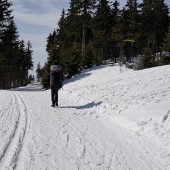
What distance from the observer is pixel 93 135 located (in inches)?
346

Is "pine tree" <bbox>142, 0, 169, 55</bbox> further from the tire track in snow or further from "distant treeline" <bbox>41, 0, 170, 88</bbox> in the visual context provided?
the tire track in snow

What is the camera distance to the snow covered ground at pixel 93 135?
6425 mm

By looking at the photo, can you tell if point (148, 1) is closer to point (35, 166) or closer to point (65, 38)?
point (65, 38)

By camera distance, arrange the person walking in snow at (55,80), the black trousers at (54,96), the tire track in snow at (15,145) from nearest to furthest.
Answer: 1. the tire track in snow at (15,145)
2. the black trousers at (54,96)
3. the person walking in snow at (55,80)

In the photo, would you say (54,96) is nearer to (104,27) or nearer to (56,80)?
(56,80)

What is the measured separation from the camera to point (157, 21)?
5188cm

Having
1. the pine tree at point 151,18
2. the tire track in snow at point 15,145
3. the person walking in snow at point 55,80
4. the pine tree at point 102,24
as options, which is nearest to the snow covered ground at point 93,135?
the tire track in snow at point 15,145

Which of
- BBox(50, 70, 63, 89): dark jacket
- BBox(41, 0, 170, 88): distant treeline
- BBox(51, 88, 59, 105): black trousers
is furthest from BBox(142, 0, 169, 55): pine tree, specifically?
BBox(51, 88, 59, 105): black trousers

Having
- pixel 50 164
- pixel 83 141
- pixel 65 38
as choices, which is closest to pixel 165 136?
pixel 83 141

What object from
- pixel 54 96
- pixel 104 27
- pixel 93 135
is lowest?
pixel 93 135

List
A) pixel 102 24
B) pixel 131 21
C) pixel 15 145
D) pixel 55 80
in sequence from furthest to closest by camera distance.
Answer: pixel 102 24 → pixel 131 21 → pixel 55 80 → pixel 15 145

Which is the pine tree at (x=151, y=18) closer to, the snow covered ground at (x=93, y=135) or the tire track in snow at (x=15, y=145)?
the snow covered ground at (x=93, y=135)

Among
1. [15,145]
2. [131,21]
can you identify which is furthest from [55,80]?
[131,21]

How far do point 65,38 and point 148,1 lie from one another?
52.5 ft
